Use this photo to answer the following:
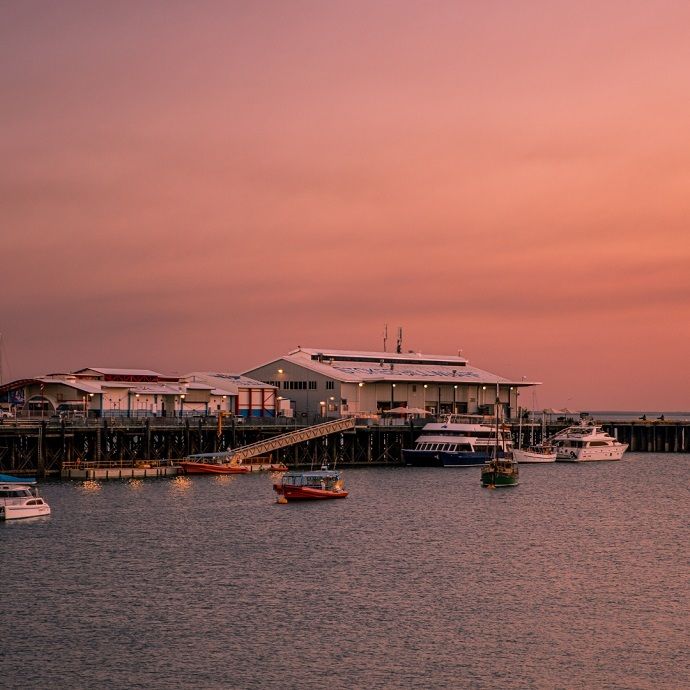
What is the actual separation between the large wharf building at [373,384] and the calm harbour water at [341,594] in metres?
62.9

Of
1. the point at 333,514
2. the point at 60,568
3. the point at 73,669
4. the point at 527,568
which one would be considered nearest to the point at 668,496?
the point at 333,514

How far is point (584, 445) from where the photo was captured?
6565 inches

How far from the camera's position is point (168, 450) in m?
130

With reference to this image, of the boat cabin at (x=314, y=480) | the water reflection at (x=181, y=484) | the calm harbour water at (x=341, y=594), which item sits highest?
the boat cabin at (x=314, y=480)

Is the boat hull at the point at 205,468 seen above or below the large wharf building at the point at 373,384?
below

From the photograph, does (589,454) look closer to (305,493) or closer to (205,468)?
(205,468)

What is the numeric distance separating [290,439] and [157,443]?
50.2ft

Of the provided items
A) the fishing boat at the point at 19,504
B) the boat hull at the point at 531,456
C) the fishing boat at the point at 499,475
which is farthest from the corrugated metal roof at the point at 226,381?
the fishing boat at the point at 19,504

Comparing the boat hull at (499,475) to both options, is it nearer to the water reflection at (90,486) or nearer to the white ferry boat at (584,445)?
the water reflection at (90,486)

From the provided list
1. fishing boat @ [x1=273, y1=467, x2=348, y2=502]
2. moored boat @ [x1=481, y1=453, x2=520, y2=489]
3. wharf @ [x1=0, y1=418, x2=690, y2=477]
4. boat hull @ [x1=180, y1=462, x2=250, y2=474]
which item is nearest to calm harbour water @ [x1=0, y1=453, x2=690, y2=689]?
fishing boat @ [x1=273, y1=467, x2=348, y2=502]

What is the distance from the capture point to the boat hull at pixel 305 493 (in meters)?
99.4

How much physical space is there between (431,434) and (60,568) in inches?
3507

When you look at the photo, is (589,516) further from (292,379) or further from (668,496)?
(292,379)

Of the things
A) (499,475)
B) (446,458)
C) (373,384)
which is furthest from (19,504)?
(373,384)
